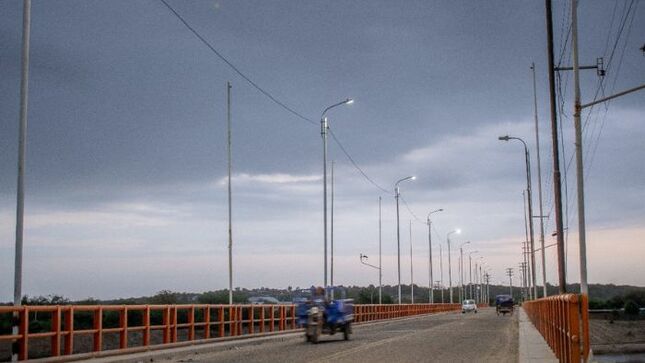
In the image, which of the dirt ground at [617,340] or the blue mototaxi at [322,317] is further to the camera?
the dirt ground at [617,340]

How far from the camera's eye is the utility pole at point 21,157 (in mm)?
19203

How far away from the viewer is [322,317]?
3153 centimetres

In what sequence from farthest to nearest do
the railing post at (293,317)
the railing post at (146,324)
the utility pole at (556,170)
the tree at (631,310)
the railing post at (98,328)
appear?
the tree at (631,310) → the railing post at (293,317) → the utility pole at (556,170) → the railing post at (146,324) → the railing post at (98,328)

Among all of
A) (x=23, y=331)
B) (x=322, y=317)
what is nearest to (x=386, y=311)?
(x=322, y=317)

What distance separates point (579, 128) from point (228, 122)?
24.2 metres

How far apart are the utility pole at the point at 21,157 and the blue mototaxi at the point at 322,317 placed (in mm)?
13320

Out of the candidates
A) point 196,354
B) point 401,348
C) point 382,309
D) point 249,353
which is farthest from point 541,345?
point 382,309

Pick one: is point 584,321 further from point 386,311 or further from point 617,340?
point 617,340

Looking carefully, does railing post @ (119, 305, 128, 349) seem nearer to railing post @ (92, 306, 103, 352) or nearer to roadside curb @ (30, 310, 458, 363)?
roadside curb @ (30, 310, 458, 363)

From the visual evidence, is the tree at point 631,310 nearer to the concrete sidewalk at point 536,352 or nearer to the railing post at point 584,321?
the concrete sidewalk at point 536,352

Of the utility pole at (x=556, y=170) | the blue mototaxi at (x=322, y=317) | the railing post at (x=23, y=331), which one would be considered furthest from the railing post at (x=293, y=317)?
the railing post at (x=23, y=331)

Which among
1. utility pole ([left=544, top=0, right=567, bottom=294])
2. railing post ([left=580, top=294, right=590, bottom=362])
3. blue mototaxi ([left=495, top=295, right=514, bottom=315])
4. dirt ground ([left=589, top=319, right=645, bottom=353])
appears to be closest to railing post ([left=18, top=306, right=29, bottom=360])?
railing post ([left=580, top=294, right=590, bottom=362])

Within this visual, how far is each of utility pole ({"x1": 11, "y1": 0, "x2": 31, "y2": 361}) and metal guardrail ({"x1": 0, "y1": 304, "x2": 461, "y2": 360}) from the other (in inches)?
27.3

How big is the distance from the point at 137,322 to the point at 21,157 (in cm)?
4205
